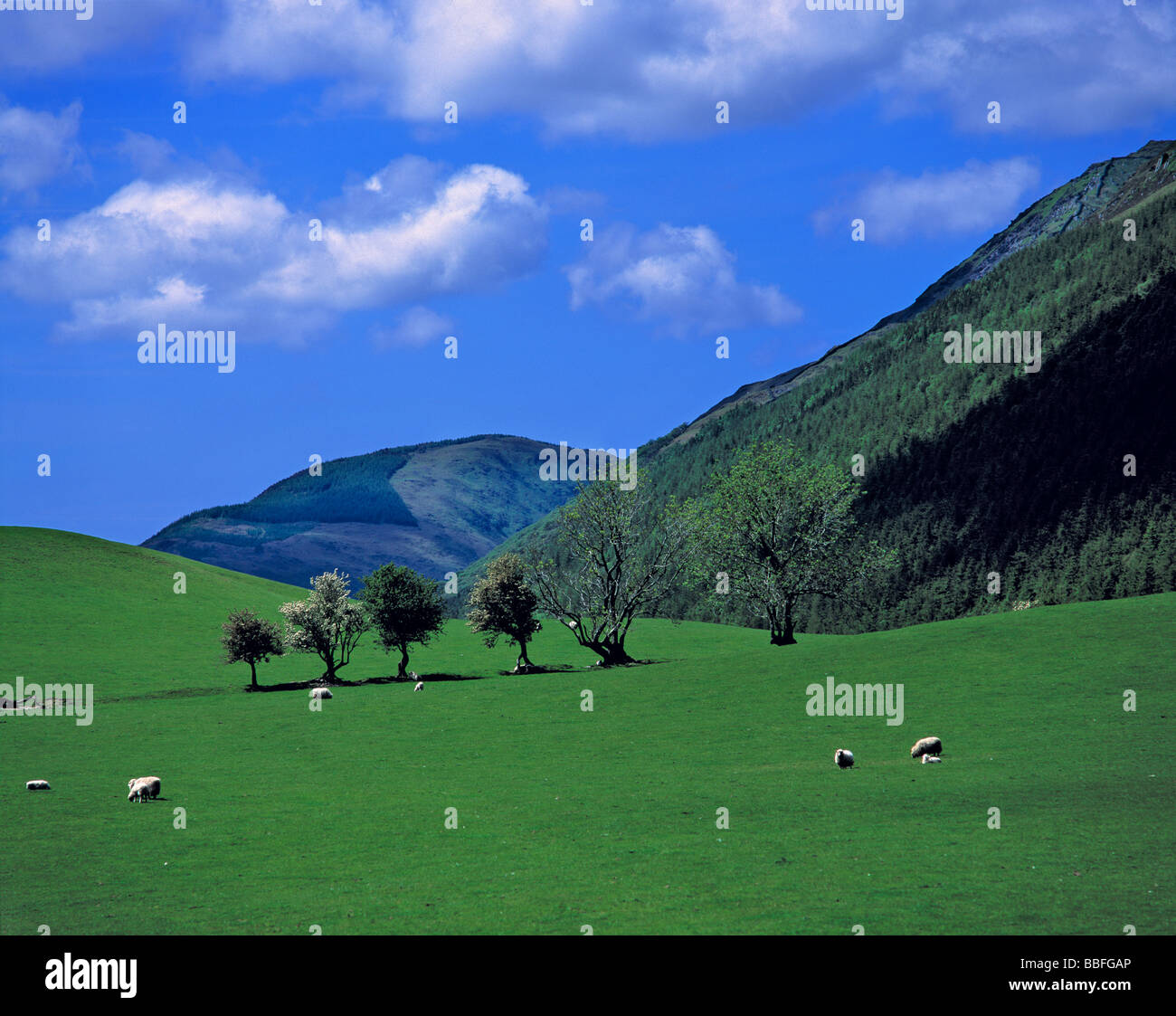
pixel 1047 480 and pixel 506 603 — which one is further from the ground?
pixel 1047 480

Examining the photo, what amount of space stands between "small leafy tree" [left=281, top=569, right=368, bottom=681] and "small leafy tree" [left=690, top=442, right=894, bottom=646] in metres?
29.5

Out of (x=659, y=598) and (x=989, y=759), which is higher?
(x=659, y=598)

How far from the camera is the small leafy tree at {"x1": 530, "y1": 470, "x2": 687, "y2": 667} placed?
8531 cm

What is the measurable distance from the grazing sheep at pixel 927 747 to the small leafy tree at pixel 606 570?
45486mm

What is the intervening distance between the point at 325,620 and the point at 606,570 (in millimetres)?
23538

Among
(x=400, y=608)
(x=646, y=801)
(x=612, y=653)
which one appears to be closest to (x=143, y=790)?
(x=646, y=801)

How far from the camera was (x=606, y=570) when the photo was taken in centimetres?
8606

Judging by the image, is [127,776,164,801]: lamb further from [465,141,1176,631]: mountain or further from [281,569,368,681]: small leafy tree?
[465,141,1176,631]: mountain

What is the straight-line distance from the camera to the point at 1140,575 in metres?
150

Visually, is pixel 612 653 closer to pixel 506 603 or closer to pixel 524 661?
pixel 524 661

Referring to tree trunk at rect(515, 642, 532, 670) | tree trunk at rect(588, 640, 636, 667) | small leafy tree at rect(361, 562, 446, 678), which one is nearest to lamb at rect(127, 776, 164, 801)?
tree trunk at rect(515, 642, 532, 670)
